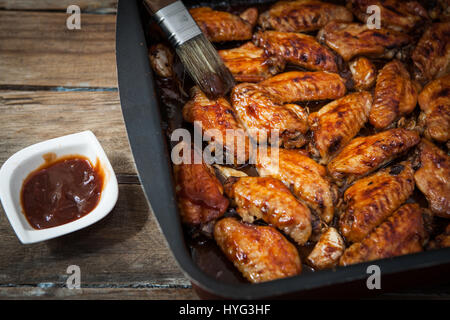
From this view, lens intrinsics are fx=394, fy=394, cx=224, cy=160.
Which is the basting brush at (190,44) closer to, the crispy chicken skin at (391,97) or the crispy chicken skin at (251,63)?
the crispy chicken skin at (251,63)

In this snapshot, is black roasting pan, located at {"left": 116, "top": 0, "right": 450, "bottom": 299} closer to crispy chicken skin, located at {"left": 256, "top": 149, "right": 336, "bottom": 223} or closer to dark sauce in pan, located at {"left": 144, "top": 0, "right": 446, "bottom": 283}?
dark sauce in pan, located at {"left": 144, "top": 0, "right": 446, "bottom": 283}

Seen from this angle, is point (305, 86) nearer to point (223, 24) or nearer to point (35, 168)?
point (223, 24)

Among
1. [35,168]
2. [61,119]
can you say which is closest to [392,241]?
[35,168]

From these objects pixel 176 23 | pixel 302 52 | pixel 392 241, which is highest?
pixel 176 23

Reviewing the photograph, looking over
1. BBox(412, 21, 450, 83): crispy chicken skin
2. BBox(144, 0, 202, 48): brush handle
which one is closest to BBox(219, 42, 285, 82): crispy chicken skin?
BBox(144, 0, 202, 48): brush handle
